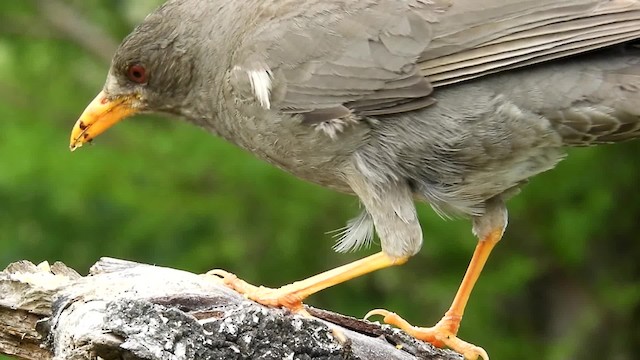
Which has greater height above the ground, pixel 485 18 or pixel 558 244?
pixel 485 18

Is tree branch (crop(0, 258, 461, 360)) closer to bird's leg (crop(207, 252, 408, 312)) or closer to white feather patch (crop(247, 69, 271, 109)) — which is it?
bird's leg (crop(207, 252, 408, 312))

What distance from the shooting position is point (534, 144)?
4.68 meters

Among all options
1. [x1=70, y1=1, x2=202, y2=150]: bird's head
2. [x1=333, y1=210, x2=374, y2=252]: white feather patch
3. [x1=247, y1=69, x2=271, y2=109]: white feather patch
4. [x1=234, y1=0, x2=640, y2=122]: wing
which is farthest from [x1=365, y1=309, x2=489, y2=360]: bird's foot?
[x1=70, y1=1, x2=202, y2=150]: bird's head

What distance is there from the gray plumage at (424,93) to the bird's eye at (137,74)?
474mm

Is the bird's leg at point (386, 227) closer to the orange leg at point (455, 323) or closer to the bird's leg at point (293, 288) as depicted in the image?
the bird's leg at point (293, 288)

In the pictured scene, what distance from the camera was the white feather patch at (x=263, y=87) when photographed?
4762 mm

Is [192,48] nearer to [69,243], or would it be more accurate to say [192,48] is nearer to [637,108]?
[637,108]

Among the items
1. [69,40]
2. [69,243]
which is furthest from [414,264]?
[69,40]

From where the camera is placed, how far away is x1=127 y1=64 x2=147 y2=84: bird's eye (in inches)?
207

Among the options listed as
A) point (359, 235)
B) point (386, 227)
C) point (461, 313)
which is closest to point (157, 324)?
point (386, 227)

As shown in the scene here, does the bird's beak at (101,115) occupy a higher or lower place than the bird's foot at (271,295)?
higher

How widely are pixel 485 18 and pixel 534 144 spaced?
60cm

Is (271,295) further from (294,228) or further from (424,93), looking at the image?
(294,228)

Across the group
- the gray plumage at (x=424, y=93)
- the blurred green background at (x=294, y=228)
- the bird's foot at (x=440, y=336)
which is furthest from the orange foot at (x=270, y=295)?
the blurred green background at (x=294, y=228)
